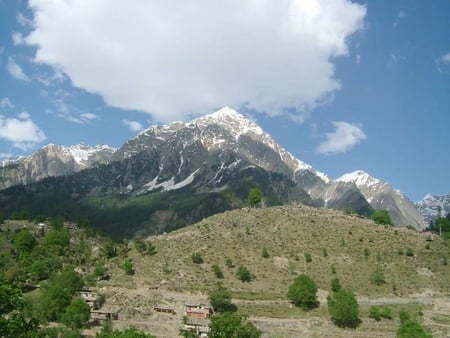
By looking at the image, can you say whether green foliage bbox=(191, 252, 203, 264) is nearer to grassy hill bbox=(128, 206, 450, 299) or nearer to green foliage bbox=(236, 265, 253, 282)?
grassy hill bbox=(128, 206, 450, 299)

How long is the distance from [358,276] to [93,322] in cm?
6832

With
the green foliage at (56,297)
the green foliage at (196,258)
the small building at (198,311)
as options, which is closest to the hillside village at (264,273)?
the small building at (198,311)

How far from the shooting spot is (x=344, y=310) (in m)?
108

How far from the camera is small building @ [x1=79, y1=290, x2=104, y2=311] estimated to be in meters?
114

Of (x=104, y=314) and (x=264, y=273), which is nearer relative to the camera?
(x=104, y=314)

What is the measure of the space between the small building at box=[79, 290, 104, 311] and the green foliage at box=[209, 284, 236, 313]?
78.9 ft

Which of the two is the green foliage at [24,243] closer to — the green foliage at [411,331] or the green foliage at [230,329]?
the green foliage at [230,329]

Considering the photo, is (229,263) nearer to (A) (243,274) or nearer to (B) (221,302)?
(A) (243,274)

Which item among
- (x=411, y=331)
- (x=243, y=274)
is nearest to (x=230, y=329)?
(x=411, y=331)

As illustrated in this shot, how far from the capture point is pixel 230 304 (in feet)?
382

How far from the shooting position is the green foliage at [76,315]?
101 meters

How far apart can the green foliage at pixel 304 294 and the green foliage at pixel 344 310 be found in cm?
658

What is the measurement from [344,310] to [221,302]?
25.4 m

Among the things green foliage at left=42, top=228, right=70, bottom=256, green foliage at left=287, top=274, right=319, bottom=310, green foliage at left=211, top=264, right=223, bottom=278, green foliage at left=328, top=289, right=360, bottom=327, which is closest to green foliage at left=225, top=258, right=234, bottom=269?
green foliage at left=211, top=264, right=223, bottom=278
